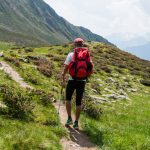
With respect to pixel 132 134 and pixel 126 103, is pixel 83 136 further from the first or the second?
pixel 126 103

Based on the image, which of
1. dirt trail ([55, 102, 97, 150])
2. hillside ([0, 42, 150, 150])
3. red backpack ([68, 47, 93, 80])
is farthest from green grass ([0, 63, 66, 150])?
red backpack ([68, 47, 93, 80])

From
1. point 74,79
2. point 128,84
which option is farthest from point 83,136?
point 128,84

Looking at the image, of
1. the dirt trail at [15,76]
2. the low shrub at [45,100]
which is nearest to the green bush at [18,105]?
the low shrub at [45,100]

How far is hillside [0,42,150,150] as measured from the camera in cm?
1302

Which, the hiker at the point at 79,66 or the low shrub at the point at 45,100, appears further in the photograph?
the low shrub at the point at 45,100

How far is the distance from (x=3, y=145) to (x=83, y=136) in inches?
184

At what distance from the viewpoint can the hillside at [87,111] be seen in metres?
13.0

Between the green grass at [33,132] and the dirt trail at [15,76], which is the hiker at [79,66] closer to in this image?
the green grass at [33,132]

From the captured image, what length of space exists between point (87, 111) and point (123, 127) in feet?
7.14

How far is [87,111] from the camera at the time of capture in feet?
64.0

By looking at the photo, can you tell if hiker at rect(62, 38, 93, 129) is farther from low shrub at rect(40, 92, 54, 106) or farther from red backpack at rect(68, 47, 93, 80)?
low shrub at rect(40, 92, 54, 106)

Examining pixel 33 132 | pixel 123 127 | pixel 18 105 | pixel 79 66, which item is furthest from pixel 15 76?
pixel 33 132

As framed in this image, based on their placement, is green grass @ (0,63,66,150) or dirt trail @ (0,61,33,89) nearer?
green grass @ (0,63,66,150)

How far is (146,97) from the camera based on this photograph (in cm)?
3172
